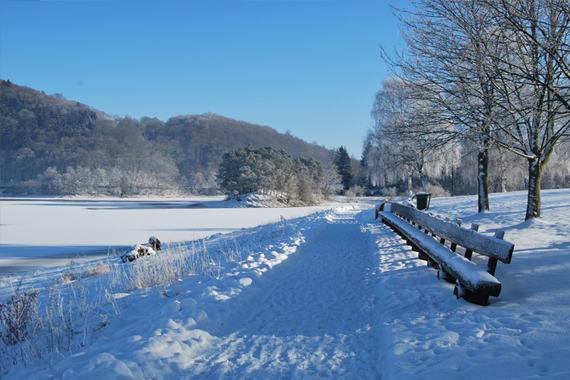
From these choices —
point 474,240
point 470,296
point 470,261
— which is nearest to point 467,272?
point 470,296

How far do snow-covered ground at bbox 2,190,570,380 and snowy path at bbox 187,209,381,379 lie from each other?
14 millimetres

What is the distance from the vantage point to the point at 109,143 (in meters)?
124

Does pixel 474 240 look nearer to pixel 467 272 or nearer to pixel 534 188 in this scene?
pixel 467 272

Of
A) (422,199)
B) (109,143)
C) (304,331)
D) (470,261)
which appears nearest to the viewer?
(304,331)

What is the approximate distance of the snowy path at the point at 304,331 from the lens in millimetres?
2818

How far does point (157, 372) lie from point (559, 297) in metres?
4.18

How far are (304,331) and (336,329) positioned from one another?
1.23 feet

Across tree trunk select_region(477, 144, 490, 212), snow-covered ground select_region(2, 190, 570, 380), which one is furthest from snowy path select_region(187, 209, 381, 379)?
tree trunk select_region(477, 144, 490, 212)

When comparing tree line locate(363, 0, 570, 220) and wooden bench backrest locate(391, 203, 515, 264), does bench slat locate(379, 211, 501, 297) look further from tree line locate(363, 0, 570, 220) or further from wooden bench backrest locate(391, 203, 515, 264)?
tree line locate(363, 0, 570, 220)

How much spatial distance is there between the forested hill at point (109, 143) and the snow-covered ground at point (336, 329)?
9012 cm

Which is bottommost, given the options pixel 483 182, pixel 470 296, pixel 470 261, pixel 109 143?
pixel 470 296

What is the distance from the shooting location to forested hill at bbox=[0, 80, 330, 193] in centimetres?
10681

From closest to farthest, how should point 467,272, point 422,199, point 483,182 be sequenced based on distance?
point 467,272 < point 483,182 < point 422,199

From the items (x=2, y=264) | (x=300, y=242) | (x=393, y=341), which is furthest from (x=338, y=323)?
(x=2, y=264)
